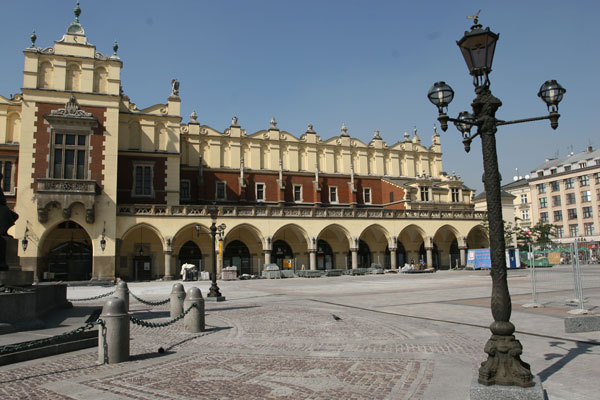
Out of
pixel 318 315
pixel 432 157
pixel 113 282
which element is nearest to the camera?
pixel 318 315

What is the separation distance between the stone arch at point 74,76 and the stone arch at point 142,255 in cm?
1220

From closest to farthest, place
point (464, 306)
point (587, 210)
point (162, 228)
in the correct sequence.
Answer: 1. point (464, 306)
2. point (162, 228)
3. point (587, 210)

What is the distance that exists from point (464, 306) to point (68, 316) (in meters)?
12.0

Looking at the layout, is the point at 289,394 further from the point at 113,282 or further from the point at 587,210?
the point at 587,210

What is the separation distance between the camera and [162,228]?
36.0 m

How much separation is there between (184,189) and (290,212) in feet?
34.5

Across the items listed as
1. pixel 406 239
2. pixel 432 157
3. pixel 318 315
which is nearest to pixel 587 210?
pixel 432 157

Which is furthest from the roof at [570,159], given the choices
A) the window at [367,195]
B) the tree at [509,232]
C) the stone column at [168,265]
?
the stone column at [168,265]

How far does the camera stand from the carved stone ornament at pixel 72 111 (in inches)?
1325

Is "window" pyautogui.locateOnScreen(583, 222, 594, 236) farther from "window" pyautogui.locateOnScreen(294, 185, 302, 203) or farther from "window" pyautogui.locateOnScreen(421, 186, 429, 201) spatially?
"window" pyautogui.locateOnScreen(294, 185, 302, 203)

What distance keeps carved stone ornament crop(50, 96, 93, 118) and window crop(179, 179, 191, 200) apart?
419 inches

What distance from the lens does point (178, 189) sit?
39.1 m

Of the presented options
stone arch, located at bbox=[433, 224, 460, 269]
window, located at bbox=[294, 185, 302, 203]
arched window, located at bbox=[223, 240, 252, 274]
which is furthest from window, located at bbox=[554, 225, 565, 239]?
arched window, located at bbox=[223, 240, 252, 274]

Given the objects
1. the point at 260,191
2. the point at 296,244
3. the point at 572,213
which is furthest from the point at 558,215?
the point at 260,191
